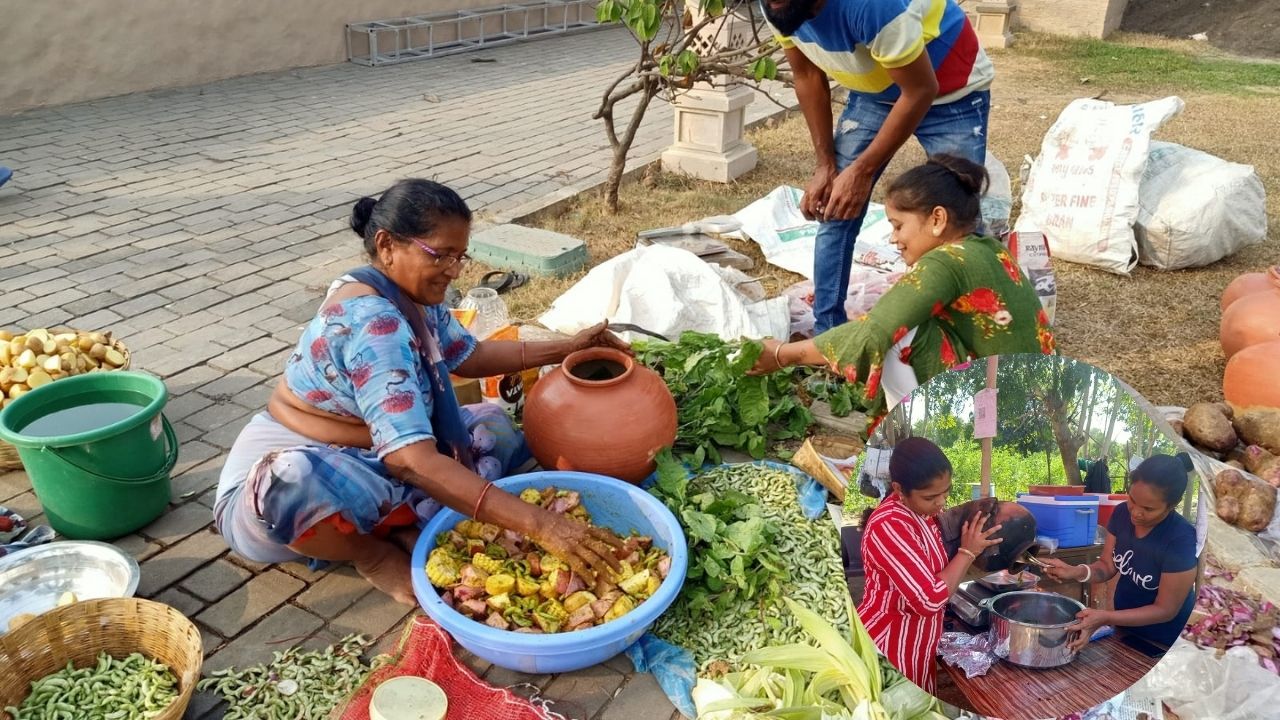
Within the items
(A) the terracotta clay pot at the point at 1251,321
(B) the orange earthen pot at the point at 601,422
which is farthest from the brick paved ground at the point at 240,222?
(A) the terracotta clay pot at the point at 1251,321

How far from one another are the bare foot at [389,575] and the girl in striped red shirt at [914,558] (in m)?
1.35

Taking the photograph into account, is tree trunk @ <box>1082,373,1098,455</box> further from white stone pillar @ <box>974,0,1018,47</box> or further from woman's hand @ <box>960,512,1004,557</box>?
white stone pillar @ <box>974,0,1018,47</box>

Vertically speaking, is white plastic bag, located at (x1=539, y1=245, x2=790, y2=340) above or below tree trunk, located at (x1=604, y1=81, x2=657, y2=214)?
below

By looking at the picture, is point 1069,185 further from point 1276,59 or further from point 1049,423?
point 1276,59

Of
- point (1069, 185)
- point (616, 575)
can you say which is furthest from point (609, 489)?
point (1069, 185)

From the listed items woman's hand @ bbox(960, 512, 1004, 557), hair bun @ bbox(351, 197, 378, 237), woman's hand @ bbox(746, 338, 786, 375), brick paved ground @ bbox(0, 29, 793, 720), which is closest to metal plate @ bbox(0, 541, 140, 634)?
brick paved ground @ bbox(0, 29, 793, 720)

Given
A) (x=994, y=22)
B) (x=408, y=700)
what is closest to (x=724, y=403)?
(x=408, y=700)

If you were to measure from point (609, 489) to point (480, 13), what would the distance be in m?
9.96

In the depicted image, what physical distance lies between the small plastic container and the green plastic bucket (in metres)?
1.23

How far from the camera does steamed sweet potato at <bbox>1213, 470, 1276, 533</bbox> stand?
3.25 meters

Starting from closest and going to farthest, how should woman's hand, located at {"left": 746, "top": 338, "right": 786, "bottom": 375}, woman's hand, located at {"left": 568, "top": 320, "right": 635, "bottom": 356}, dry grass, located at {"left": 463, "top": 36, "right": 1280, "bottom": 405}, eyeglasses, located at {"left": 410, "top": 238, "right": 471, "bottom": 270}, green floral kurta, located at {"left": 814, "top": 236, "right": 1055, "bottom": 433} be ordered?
eyeglasses, located at {"left": 410, "top": 238, "right": 471, "bottom": 270} < green floral kurta, located at {"left": 814, "top": 236, "right": 1055, "bottom": 433} < woman's hand, located at {"left": 746, "top": 338, "right": 786, "bottom": 375} < woman's hand, located at {"left": 568, "top": 320, "right": 635, "bottom": 356} < dry grass, located at {"left": 463, "top": 36, "right": 1280, "bottom": 405}

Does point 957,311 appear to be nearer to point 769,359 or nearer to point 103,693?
point 769,359

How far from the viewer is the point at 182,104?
830 cm

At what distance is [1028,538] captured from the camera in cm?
224
